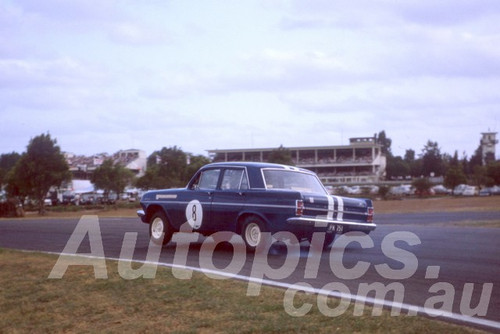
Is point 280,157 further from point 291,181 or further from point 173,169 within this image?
point 291,181

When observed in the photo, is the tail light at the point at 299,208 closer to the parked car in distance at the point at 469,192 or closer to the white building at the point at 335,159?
the parked car in distance at the point at 469,192

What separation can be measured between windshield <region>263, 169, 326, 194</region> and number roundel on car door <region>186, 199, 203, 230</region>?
153 cm

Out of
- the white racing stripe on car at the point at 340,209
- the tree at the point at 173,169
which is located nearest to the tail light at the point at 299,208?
the white racing stripe on car at the point at 340,209

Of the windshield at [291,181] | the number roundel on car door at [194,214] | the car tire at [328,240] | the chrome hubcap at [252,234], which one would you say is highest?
the windshield at [291,181]

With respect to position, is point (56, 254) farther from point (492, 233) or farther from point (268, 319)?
point (492, 233)

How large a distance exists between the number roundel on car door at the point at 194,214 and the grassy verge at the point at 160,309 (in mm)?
2967

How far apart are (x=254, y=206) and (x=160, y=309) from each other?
4674 mm

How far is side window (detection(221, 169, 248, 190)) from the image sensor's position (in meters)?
12.1

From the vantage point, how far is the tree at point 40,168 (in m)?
44.8

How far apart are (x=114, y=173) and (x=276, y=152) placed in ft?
45.6

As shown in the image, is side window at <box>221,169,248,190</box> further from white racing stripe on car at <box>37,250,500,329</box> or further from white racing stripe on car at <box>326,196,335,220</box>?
white racing stripe on car at <box>37,250,500,329</box>

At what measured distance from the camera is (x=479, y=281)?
7.95m

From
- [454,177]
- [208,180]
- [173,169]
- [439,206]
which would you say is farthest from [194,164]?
[208,180]

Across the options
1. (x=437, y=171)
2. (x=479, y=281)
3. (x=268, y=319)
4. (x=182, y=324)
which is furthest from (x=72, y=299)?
(x=437, y=171)
